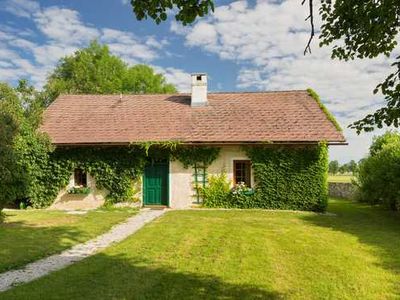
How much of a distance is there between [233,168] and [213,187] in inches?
47.4

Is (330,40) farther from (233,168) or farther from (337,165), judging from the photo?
(337,165)

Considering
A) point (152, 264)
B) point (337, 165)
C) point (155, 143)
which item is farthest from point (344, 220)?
point (337, 165)

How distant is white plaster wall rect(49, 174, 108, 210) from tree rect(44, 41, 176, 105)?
915 inches

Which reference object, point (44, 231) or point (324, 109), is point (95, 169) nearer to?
point (44, 231)

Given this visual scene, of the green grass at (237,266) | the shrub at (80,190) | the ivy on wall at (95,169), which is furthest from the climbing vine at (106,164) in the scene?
the green grass at (237,266)

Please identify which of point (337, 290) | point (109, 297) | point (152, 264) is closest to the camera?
point (109, 297)

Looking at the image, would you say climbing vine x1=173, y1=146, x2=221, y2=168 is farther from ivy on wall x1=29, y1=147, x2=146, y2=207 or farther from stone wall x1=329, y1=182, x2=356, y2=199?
stone wall x1=329, y1=182, x2=356, y2=199

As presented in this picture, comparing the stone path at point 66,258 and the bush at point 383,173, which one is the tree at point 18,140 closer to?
the stone path at point 66,258

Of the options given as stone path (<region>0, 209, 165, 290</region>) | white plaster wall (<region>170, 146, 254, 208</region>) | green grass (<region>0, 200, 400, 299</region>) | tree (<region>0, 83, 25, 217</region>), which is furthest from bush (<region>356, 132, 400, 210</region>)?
tree (<region>0, 83, 25, 217</region>)

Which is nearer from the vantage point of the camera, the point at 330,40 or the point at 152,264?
the point at 330,40

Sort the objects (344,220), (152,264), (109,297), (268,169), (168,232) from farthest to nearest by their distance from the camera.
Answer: (268,169)
(344,220)
(168,232)
(152,264)
(109,297)

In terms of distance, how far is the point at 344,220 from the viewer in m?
14.9

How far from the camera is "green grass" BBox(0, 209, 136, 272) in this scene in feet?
28.7

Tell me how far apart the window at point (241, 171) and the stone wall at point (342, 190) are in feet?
33.2
